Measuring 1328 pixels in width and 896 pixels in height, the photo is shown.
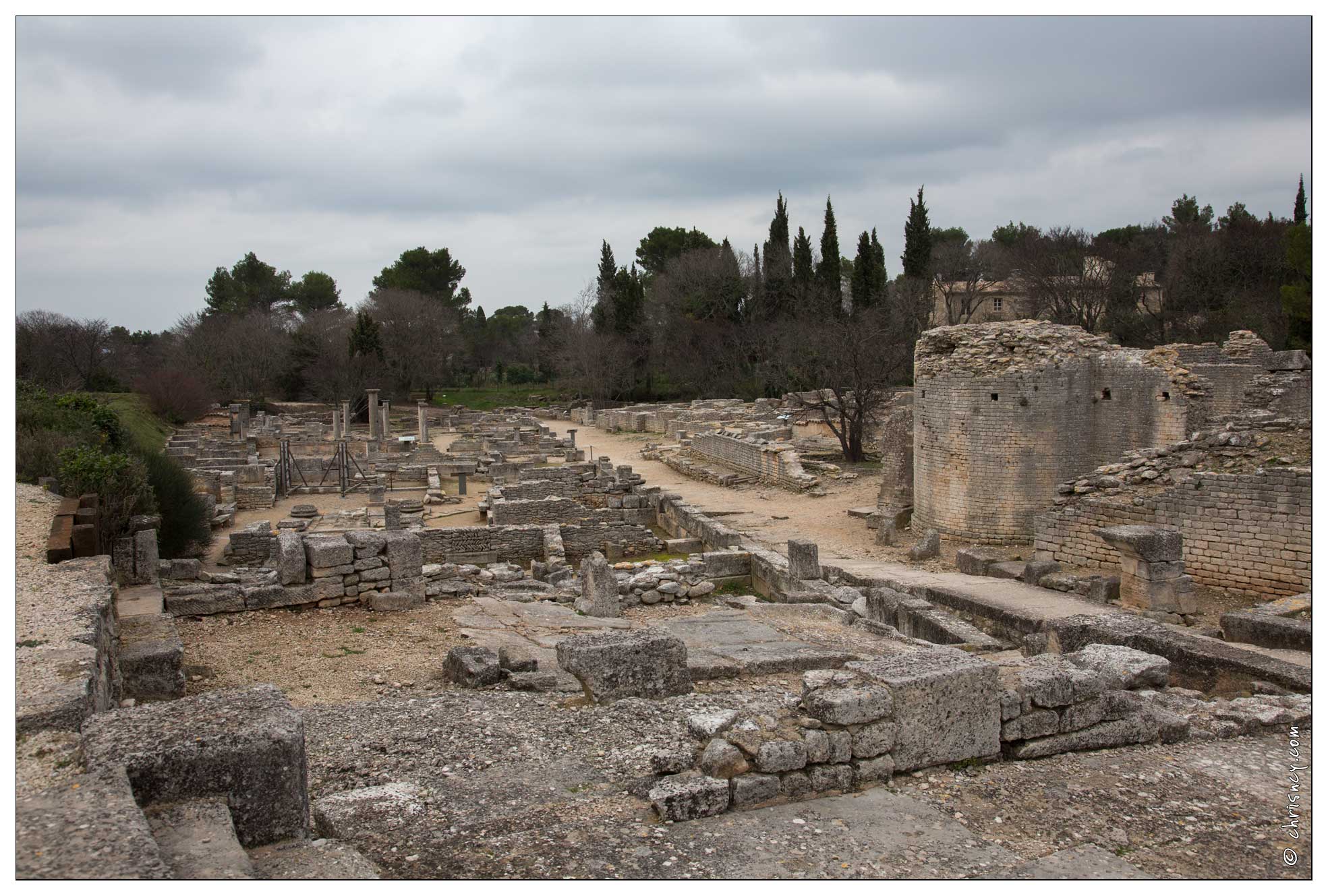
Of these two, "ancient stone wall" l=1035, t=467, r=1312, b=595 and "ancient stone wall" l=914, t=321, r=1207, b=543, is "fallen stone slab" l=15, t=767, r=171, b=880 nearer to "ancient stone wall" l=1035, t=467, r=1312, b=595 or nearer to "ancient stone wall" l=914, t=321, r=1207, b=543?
"ancient stone wall" l=1035, t=467, r=1312, b=595

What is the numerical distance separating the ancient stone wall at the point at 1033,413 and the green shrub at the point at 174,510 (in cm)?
1270

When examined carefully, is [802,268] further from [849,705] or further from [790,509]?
[849,705]

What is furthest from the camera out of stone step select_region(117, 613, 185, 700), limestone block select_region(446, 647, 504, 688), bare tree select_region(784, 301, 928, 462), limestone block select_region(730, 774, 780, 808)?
bare tree select_region(784, 301, 928, 462)

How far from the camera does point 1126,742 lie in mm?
5730

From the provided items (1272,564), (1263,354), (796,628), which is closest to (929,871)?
(796,628)

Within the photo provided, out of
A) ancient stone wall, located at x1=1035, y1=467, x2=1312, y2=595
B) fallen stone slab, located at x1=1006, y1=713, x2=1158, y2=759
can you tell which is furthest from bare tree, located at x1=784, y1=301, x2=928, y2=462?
fallen stone slab, located at x1=1006, y1=713, x2=1158, y2=759

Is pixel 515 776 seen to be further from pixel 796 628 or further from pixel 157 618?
Answer: pixel 796 628

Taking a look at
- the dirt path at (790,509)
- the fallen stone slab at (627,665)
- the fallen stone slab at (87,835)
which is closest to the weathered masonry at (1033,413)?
the dirt path at (790,509)

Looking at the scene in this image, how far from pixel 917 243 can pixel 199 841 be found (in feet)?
179

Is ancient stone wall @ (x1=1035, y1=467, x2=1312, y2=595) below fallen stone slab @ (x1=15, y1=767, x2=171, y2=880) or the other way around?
below

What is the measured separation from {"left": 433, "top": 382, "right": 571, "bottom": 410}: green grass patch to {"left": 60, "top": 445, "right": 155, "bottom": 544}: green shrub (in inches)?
1814

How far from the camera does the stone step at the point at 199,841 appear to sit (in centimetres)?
338

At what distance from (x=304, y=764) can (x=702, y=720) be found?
6.68ft

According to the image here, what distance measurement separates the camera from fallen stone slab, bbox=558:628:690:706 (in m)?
6.20
